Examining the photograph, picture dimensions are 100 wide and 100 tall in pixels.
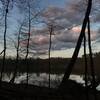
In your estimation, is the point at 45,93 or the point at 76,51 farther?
the point at 76,51

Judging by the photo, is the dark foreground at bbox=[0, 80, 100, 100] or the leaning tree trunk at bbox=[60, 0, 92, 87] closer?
the dark foreground at bbox=[0, 80, 100, 100]

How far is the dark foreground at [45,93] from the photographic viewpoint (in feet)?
65.6

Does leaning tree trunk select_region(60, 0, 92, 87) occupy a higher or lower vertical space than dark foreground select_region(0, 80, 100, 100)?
higher

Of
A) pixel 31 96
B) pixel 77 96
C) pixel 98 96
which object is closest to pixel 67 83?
pixel 77 96

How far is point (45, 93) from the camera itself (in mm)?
21891

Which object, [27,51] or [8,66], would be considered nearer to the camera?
[27,51]

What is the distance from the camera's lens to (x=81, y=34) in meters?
27.5

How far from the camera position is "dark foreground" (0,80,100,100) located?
20000 mm

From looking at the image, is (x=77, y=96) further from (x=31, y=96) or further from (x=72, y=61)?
(x=31, y=96)

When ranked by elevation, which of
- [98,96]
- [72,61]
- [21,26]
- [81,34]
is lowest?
[98,96]

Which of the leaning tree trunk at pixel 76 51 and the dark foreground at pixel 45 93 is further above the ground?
the leaning tree trunk at pixel 76 51

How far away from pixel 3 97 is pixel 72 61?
8.86 m

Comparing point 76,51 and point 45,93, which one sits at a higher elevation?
point 76,51

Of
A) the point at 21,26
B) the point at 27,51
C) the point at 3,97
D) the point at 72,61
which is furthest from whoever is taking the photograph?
the point at 21,26
